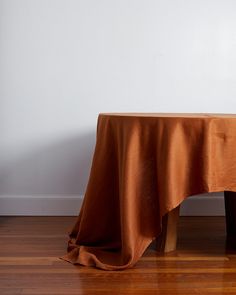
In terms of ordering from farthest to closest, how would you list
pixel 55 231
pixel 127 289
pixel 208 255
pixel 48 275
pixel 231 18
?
Result: pixel 231 18
pixel 55 231
pixel 208 255
pixel 48 275
pixel 127 289

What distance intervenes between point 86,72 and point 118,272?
1245mm

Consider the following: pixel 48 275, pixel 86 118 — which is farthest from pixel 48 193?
pixel 48 275

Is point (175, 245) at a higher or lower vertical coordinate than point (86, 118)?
lower

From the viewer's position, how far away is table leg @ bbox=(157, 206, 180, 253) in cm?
164

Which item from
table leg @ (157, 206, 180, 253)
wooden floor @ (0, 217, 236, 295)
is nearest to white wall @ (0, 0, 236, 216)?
wooden floor @ (0, 217, 236, 295)

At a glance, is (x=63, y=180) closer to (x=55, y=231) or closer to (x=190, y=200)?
(x=55, y=231)

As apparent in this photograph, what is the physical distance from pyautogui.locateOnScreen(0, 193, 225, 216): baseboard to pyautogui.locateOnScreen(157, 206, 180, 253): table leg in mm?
650

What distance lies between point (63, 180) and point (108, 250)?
0.74 meters

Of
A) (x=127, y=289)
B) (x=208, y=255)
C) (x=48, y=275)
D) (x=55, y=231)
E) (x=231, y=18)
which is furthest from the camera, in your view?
(x=231, y=18)

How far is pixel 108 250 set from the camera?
1.68 meters

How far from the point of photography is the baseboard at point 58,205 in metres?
2.29

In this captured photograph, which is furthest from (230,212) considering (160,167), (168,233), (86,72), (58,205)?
(86,72)

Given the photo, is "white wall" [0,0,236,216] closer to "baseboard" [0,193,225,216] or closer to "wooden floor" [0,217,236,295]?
"baseboard" [0,193,225,216]

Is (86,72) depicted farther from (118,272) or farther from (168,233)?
(118,272)
